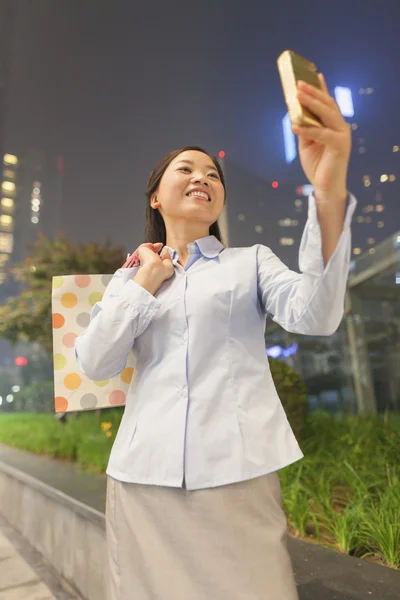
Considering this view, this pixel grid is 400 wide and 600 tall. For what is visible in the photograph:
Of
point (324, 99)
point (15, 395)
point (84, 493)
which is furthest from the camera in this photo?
point (15, 395)

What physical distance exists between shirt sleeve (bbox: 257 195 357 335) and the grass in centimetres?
105

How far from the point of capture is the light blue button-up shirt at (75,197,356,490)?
62cm

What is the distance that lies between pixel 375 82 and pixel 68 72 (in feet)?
12.0

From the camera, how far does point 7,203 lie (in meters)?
5.41

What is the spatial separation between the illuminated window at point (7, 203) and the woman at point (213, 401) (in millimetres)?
5285

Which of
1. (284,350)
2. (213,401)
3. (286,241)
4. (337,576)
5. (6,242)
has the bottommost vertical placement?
(337,576)

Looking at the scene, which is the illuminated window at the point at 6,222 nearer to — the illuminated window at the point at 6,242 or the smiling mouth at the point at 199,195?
the illuminated window at the point at 6,242

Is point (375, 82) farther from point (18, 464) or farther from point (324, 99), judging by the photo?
point (18, 464)

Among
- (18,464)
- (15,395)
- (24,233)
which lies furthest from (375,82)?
(15,395)

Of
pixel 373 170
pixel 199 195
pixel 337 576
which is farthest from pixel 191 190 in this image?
pixel 373 170

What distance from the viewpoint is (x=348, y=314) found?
3.42 metres

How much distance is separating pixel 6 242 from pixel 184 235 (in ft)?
16.6

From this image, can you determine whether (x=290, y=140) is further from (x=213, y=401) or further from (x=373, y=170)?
(x=373, y=170)

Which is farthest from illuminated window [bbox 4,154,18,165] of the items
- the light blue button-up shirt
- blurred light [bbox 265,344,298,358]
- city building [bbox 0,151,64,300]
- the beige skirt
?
the beige skirt
